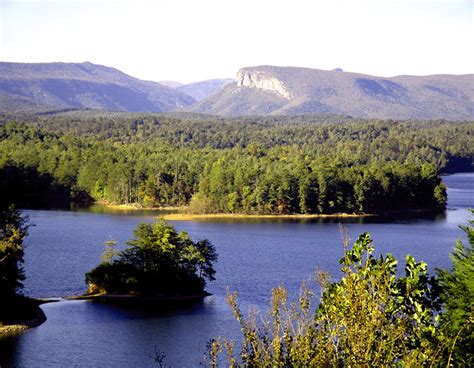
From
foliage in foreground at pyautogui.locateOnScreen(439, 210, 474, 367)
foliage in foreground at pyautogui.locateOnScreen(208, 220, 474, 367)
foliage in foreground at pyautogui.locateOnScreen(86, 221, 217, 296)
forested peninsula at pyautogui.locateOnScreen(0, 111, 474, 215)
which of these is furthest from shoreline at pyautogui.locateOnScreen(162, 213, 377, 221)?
foliage in foreground at pyautogui.locateOnScreen(208, 220, 474, 367)

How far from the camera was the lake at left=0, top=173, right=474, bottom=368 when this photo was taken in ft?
83.4

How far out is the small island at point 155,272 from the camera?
1348 inches

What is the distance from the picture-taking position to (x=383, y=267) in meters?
8.30

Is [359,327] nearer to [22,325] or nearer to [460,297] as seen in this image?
[460,297]

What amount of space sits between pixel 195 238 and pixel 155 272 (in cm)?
1693

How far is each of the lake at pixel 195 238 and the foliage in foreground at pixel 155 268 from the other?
1356 millimetres

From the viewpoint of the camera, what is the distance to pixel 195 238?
171 ft

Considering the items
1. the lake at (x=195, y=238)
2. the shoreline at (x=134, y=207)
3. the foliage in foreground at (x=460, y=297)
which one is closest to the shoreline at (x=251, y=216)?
the lake at (x=195, y=238)

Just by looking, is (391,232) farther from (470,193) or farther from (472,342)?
(472,342)

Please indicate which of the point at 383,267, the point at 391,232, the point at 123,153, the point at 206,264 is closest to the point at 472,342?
the point at 383,267

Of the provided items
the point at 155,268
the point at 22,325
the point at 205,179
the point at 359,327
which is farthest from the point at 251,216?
the point at 359,327

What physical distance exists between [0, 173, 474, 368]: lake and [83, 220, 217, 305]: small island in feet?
4.05

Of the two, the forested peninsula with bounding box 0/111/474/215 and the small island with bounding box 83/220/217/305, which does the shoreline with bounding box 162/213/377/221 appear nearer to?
the forested peninsula with bounding box 0/111/474/215

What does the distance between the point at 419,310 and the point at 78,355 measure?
17.8 meters
